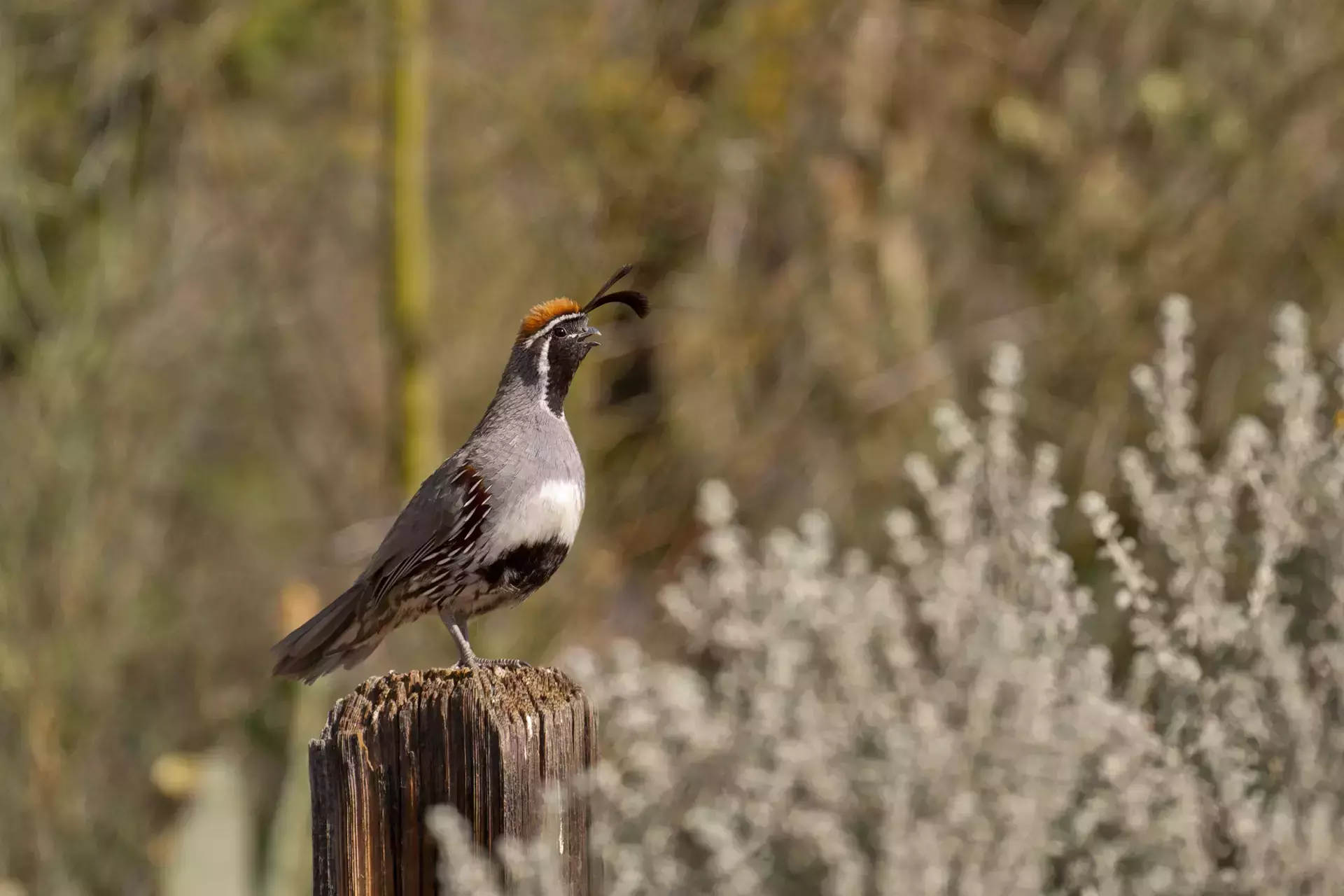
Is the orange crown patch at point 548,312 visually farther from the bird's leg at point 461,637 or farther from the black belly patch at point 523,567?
the bird's leg at point 461,637

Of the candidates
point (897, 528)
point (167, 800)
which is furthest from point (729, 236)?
point (897, 528)

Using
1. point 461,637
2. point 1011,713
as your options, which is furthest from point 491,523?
point 1011,713

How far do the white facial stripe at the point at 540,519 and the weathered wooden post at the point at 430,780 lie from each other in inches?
40.7

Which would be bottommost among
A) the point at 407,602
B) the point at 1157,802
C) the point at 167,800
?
the point at 1157,802

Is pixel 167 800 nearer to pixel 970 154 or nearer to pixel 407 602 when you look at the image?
pixel 407 602

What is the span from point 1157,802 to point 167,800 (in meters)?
5.30

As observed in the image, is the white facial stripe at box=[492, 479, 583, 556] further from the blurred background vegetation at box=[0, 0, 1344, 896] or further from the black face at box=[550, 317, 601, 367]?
the blurred background vegetation at box=[0, 0, 1344, 896]

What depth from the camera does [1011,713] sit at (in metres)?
3.03

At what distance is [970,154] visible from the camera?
9.03m

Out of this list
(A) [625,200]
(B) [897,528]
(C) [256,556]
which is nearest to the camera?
(B) [897,528]

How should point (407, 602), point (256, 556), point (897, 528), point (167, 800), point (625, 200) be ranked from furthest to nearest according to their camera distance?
point (256, 556)
point (625, 200)
point (167, 800)
point (407, 602)
point (897, 528)

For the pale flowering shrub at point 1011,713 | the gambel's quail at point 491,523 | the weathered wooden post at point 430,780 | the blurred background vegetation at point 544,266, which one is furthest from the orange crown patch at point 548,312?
the blurred background vegetation at point 544,266

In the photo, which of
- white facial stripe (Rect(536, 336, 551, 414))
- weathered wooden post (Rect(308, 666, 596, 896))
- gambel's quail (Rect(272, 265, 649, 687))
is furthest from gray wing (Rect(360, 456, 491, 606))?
weathered wooden post (Rect(308, 666, 596, 896))

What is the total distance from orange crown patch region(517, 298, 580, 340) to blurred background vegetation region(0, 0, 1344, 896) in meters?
2.71
